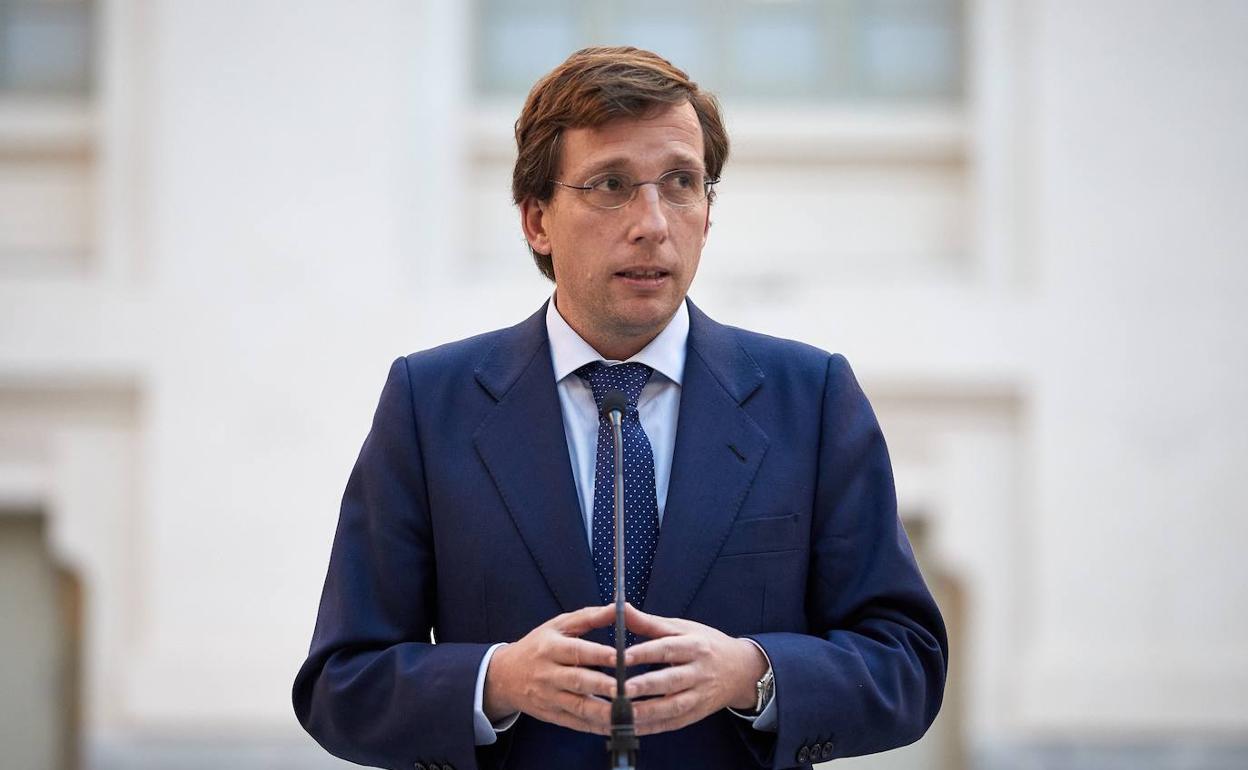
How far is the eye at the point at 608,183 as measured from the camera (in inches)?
82.7

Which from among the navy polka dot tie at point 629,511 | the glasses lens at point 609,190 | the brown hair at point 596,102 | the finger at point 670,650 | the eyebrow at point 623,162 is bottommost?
the finger at point 670,650

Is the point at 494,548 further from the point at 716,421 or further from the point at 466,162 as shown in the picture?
the point at 466,162

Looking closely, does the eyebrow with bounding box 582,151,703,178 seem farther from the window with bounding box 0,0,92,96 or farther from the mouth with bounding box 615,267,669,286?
the window with bounding box 0,0,92,96

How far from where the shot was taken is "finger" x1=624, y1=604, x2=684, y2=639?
184 cm

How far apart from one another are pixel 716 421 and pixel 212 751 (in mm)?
5450

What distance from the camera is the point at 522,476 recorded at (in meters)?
2.11

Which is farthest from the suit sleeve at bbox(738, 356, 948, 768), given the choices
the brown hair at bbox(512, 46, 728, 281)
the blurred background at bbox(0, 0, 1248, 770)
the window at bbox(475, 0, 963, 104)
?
the window at bbox(475, 0, 963, 104)

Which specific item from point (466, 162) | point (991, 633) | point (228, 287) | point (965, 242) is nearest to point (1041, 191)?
point (965, 242)

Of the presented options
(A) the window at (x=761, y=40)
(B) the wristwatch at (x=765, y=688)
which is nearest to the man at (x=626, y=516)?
(B) the wristwatch at (x=765, y=688)

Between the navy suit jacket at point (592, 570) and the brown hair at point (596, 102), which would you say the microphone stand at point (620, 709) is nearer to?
the navy suit jacket at point (592, 570)

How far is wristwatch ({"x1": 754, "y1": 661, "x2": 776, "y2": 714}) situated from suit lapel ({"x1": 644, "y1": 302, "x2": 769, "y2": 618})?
0.15 meters

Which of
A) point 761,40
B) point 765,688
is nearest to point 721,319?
point 761,40

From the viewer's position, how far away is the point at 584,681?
5.95ft

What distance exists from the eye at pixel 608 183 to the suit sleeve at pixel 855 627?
15.9 inches
